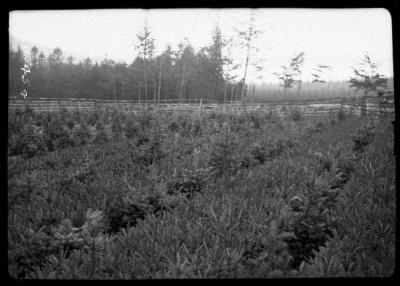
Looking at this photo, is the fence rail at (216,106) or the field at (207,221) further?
the fence rail at (216,106)

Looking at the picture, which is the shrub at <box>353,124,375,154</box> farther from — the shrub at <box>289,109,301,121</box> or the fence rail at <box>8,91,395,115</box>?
the shrub at <box>289,109,301,121</box>

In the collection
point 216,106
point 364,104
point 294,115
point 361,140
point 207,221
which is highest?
point 364,104

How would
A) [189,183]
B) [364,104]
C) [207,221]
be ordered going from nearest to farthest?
1. [207,221]
2. [189,183]
3. [364,104]

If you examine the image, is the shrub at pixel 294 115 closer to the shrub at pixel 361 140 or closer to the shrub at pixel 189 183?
the shrub at pixel 361 140

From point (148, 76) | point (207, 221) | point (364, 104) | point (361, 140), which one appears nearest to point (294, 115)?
point (364, 104)

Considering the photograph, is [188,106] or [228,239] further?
[188,106]

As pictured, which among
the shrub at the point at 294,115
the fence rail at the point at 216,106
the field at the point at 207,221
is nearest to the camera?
the field at the point at 207,221

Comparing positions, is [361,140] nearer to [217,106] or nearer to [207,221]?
[207,221]

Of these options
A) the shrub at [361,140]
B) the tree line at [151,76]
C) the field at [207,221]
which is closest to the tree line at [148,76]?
the tree line at [151,76]

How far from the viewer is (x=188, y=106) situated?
2064cm
